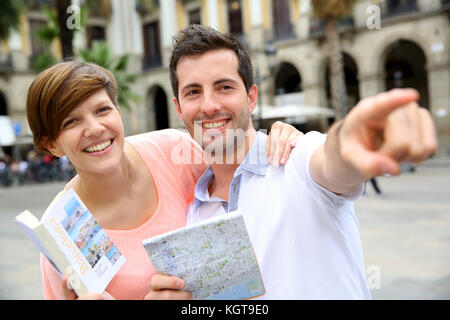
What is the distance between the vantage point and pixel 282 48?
20734 mm

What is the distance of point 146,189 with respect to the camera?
196 cm

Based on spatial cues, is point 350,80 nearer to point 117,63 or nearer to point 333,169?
point 117,63

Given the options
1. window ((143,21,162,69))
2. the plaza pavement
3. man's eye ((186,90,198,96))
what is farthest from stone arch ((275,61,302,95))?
man's eye ((186,90,198,96))

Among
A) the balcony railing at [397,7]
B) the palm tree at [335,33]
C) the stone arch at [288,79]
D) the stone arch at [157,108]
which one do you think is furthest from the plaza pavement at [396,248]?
the stone arch at [157,108]

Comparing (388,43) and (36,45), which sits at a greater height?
(36,45)

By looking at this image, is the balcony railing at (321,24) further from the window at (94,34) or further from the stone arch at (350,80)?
the window at (94,34)

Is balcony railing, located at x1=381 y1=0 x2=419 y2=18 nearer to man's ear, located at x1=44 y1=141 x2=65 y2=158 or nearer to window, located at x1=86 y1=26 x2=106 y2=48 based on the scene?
window, located at x1=86 y1=26 x2=106 y2=48

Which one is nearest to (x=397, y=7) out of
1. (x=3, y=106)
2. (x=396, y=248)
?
(x=396, y=248)

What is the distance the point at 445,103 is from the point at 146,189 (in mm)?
17044

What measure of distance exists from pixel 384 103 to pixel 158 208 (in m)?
1.21

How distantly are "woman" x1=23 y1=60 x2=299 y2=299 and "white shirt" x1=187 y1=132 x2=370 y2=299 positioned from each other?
20 centimetres

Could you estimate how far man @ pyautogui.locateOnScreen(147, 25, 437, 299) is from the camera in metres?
0.88

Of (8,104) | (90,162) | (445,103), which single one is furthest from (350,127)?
(8,104)

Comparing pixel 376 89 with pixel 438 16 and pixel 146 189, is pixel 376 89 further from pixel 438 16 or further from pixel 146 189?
pixel 146 189
